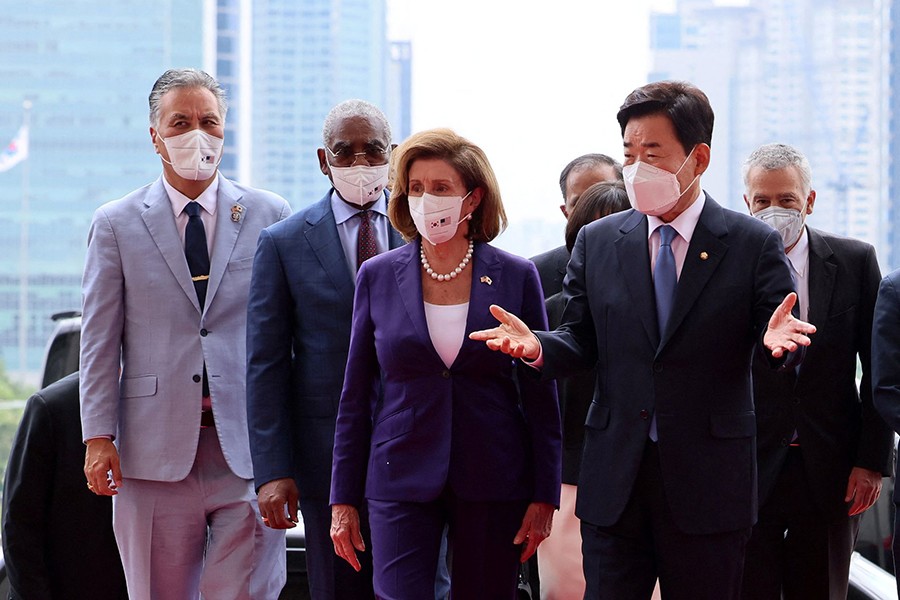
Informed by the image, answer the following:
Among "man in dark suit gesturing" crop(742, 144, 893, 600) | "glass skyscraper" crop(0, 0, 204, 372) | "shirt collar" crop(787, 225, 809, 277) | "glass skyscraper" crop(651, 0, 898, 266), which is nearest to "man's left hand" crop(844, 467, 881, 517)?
"man in dark suit gesturing" crop(742, 144, 893, 600)

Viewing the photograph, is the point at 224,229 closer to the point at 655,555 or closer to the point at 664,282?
the point at 664,282

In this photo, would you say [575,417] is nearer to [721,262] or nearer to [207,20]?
[721,262]

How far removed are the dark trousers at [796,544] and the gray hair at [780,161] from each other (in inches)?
32.9

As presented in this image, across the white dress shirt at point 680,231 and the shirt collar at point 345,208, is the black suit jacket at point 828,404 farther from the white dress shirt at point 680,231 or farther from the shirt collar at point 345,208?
the shirt collar at point 345,208

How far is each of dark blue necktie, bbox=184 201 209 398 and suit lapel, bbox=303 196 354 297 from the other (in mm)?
326

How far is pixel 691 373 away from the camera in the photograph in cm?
243

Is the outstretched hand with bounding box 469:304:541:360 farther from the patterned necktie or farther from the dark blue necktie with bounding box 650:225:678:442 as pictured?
the patterned necktie

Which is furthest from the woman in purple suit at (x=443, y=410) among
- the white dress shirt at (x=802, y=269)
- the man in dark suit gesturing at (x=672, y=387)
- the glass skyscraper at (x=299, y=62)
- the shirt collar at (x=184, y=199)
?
the glass skyscraper at (x=299, y=62)

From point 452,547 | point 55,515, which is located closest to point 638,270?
point 452,547

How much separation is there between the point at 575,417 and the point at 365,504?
68 centimetres

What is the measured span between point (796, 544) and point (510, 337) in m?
1.28

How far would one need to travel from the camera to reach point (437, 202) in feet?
8.59

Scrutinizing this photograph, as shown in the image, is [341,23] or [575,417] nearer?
[575,417]

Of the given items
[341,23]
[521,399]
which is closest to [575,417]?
[521,399]
